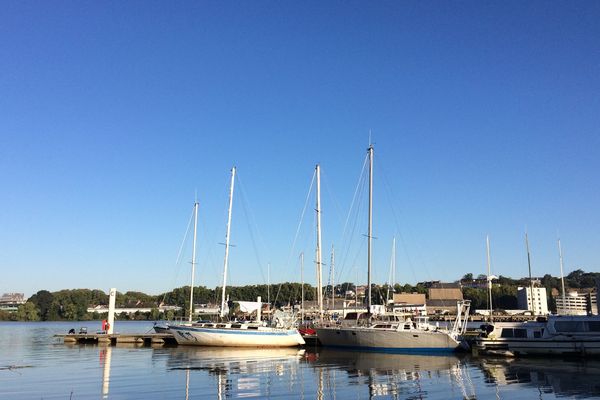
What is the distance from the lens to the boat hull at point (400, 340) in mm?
45781

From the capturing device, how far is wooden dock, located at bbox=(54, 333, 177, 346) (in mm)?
59688

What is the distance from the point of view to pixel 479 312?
178m

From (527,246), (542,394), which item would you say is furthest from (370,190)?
(527,246)

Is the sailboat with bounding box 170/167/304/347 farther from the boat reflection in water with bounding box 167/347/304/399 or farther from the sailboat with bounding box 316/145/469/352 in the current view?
the sailboat with bounding box 316/145/469/352

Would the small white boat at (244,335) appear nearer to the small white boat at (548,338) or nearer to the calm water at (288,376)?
the calm water at (288,376)

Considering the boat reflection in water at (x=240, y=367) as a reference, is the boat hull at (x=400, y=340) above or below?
above

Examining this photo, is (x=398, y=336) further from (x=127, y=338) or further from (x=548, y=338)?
(x=127, y=338)

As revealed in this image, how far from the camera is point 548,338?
42.7 metres

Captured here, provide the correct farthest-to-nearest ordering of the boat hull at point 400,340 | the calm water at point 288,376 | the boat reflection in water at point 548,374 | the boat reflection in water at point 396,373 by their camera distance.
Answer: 1. the boat hull at point 400,340
2. the boat reflection in water at point 548,374
3. the boat reflection in water at point 396,373
4. the calm water at point 288,376

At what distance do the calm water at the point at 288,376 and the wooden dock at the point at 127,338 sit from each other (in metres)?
12.2

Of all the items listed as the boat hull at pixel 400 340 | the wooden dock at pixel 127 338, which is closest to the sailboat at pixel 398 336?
the boat hull at pixel 400 340

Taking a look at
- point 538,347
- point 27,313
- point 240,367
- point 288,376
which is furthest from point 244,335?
point 27,313

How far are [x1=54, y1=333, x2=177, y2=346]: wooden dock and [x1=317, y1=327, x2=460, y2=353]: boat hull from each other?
22589mm

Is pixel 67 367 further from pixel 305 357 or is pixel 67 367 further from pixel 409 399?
pixel 409 399
